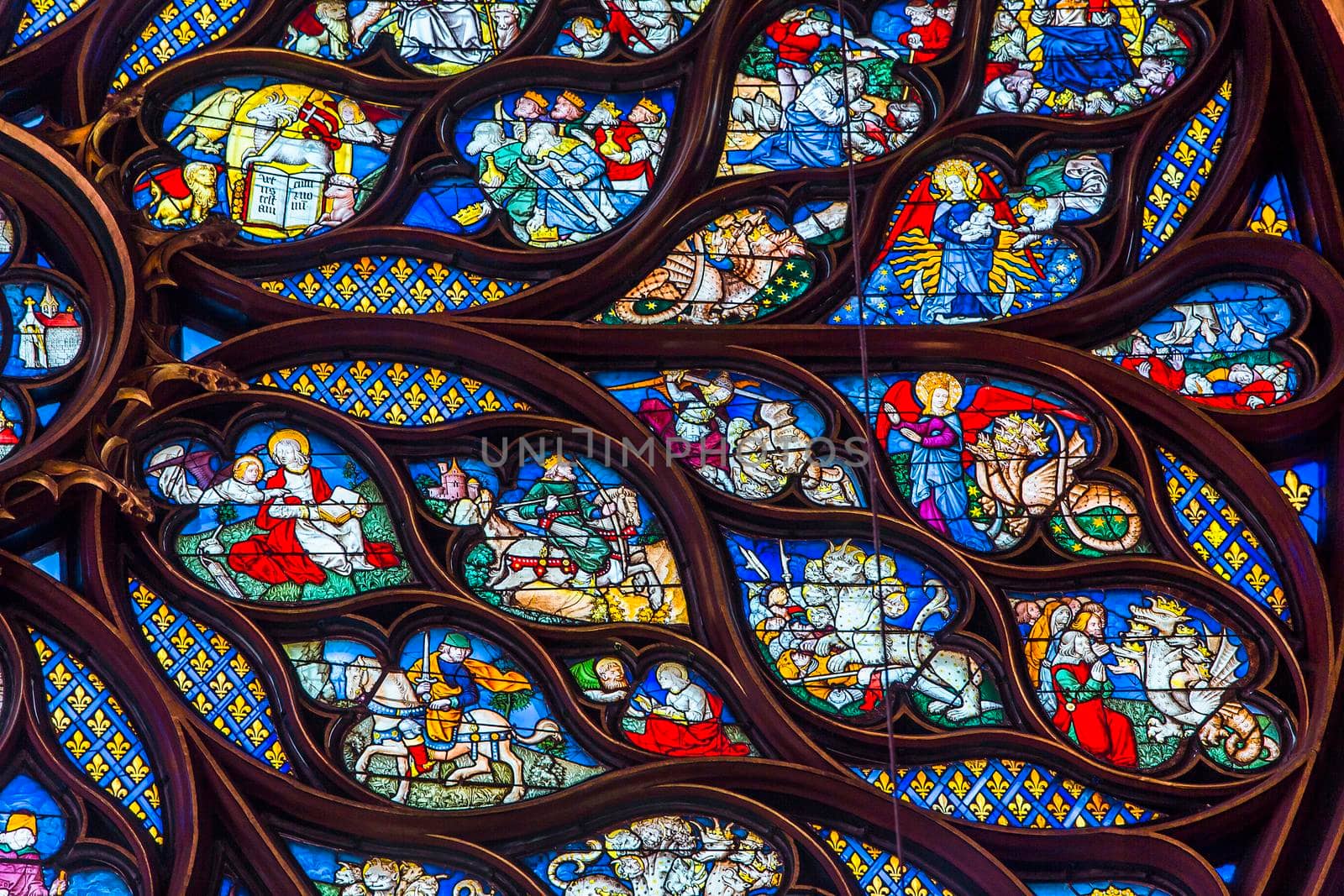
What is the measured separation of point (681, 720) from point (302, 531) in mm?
1404

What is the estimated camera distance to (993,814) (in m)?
8.77

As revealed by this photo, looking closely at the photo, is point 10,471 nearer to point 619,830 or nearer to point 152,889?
point 152,889

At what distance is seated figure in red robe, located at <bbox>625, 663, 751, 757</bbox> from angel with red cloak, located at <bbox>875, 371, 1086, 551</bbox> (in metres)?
1.01

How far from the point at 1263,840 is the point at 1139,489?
52.8 inches

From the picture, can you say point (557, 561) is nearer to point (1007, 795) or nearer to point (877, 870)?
point (877, 870)

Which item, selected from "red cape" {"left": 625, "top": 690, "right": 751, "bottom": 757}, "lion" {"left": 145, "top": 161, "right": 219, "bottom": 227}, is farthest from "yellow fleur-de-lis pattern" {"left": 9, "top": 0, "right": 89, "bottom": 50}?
"red cape" {"left": 625, "top": 690, "right": 751, "bottom": 757}

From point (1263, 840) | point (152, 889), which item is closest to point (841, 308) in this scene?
point (1263, 840)

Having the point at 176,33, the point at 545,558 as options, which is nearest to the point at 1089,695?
the point at 545,558

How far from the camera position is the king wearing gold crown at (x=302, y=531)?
9.09m

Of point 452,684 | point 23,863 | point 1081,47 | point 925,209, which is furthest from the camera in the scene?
point 1081,47

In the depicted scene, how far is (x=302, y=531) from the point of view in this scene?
30.2 feet

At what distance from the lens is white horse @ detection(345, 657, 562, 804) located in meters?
8.73

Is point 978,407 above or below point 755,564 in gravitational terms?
above

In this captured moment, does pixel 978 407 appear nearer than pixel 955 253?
Yes
